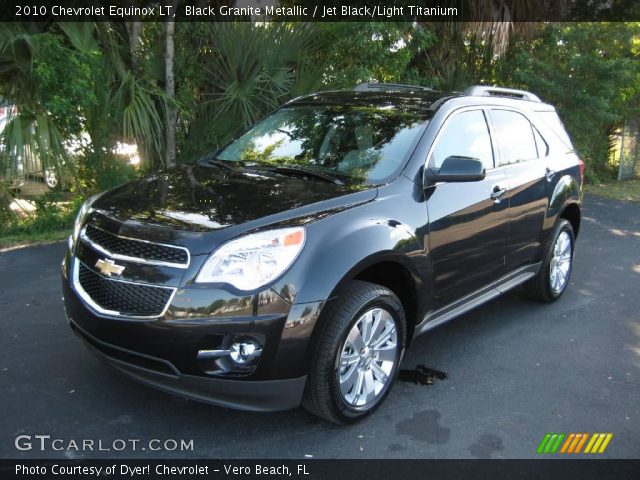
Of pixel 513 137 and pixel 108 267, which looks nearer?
pixel 108 267

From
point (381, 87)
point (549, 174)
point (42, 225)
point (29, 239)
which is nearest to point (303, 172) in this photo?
point (381, 87)

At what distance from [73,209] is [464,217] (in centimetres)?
560

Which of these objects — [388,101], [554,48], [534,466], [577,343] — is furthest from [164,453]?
[554,48]

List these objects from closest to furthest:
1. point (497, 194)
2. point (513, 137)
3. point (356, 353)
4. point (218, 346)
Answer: point (218, 346)
point (356, 353)
point (497, 194)
point (513, 137)

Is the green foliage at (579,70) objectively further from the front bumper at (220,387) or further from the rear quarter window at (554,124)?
the front bumper at (220,387)

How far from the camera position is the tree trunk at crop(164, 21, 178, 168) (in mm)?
8023

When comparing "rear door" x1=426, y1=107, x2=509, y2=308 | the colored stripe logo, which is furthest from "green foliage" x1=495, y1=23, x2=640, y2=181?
the colored stripe logo

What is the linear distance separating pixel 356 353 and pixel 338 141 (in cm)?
155

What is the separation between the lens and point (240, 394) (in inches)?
117

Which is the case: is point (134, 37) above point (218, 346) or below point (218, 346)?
above

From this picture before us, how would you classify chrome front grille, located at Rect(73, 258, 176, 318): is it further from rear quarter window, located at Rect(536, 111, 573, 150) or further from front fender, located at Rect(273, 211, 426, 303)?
rear quarter window, located at Rect(536, 111, 573, 150)

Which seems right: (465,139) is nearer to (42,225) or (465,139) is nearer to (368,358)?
(368,358)

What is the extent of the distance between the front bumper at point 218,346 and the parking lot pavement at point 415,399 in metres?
0.36

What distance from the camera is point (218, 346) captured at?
2916mm
